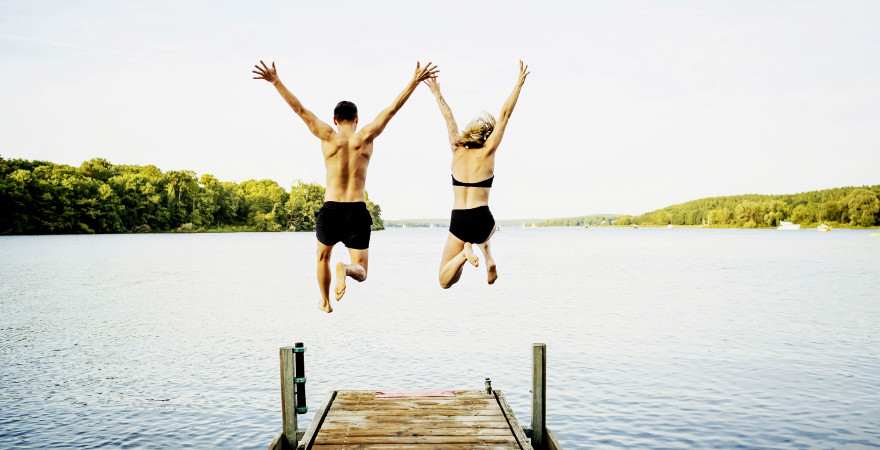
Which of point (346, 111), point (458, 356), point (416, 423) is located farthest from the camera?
point (458, 356)

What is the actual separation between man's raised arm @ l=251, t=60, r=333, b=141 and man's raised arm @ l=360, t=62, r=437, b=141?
1.17 ft

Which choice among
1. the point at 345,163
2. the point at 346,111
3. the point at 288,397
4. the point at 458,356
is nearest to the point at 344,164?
the point at 345,163

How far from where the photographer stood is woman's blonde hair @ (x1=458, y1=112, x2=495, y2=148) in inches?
271

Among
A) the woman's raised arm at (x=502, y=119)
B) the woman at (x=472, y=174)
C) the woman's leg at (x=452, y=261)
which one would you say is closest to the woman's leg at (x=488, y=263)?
the woman at (x=472, y=174)

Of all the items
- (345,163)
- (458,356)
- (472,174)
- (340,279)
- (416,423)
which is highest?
(345,163)

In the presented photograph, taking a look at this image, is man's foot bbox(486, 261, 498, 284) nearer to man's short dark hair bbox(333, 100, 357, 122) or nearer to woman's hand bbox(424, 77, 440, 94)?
woman's hand bbox(424, 77, 440, 94)

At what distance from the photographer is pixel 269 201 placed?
5903 cm

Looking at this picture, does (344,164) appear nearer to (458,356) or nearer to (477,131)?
(477,131)

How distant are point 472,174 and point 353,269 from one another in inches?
59.2

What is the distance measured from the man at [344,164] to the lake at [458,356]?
20690mm

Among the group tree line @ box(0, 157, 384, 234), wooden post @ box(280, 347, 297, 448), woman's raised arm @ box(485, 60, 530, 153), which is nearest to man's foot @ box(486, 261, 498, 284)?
woman's raised arm @ box(485, 60, 530, 153)

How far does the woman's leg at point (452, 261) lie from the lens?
695 centimetres

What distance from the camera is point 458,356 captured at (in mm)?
42156

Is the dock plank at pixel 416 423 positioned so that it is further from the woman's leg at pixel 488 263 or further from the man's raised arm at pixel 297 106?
the man's raised arm at pixel 297 106
